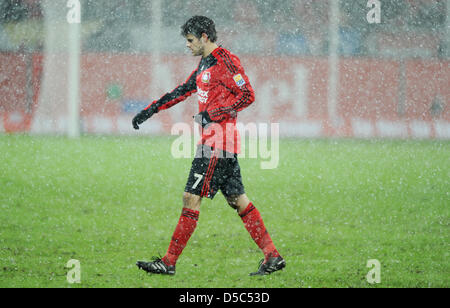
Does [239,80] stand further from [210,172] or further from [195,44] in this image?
[210,172]

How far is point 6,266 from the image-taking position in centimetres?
520

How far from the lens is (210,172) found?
4781mm

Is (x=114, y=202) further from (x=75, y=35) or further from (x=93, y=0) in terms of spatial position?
(x=93, y=0)

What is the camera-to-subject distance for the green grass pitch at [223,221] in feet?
16.7

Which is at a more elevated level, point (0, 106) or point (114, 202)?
point (0, 106)

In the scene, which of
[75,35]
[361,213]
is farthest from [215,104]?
[75,35]

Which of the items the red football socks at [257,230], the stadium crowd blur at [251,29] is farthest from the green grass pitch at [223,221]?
the stadium crowd blur at [251,29]

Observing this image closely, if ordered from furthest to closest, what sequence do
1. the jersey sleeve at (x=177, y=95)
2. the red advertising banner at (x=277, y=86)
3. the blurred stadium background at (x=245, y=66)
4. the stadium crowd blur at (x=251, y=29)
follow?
the stadium crowd blur at (x=251, y=29) < the blurred stadium background at (x=245, y=66) < the red advertising banner at (x=277, y=86) < the jersey sleeve at (x=177, y=95)

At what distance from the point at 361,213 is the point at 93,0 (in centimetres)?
2115

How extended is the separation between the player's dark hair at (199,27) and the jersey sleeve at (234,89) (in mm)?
221

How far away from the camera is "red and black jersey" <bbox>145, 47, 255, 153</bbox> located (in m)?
4.68

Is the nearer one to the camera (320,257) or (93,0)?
(320,257)

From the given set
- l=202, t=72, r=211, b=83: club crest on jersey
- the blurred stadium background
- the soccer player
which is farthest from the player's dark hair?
the blurred stadium background

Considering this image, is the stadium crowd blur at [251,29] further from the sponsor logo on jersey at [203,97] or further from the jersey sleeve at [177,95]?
A: the sponsor logo on jersey at [203,97]
